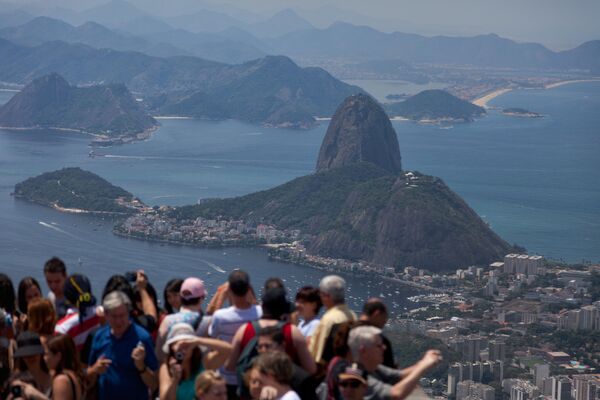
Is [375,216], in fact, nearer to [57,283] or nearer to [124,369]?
[57,283]

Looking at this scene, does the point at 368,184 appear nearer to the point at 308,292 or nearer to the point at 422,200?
the point at 422,200

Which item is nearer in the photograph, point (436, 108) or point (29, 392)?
point (29, 392)

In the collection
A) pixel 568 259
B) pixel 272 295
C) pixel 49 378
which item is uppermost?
pixel 272 295

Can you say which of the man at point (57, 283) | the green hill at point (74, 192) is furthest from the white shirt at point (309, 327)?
the green hill at point (74, 192)

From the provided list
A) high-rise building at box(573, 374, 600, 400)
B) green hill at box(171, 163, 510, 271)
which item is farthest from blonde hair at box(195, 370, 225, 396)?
green hill at box(171, 163, 510, 271)

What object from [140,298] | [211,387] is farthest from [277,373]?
[140,298]

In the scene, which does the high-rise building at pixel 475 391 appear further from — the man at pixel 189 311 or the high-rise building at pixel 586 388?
the man at pixel 189 311

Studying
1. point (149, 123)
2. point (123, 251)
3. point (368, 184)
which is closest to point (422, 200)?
point (368, 184)
